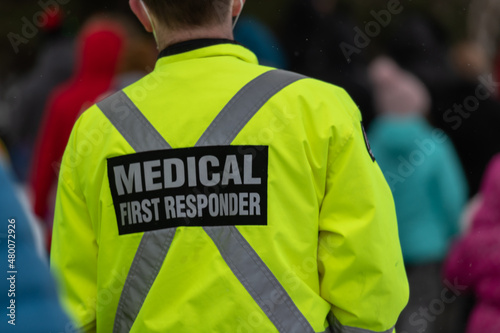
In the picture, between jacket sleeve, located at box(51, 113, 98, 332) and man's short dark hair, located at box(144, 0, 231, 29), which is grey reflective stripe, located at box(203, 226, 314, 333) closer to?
jacket sleeve, located at box(51, 113, 98, 332)

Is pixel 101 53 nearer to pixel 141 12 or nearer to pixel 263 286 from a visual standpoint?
pixel 141 12

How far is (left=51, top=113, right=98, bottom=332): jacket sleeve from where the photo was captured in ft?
8.45

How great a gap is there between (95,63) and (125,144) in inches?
109

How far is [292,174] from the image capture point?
2.40m

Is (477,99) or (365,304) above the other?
(365,304)

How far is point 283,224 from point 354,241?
174 mm

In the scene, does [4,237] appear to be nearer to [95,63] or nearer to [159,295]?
[159,295]

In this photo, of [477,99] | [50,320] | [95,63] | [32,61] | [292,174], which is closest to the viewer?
[50,320]

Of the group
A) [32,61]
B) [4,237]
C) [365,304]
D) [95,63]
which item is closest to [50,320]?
[4,237]

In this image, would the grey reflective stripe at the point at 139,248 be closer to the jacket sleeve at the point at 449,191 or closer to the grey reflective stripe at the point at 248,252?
the grey reflective stripe at the point at 248,252

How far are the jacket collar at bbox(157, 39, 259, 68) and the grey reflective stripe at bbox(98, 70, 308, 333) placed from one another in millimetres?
123

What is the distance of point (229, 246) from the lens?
2398mm

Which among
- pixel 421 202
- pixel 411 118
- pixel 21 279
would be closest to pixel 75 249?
pixel 21 279

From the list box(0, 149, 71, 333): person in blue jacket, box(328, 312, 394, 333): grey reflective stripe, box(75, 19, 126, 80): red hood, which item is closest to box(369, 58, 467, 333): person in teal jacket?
box(75, 19, 126, 80): red hood
